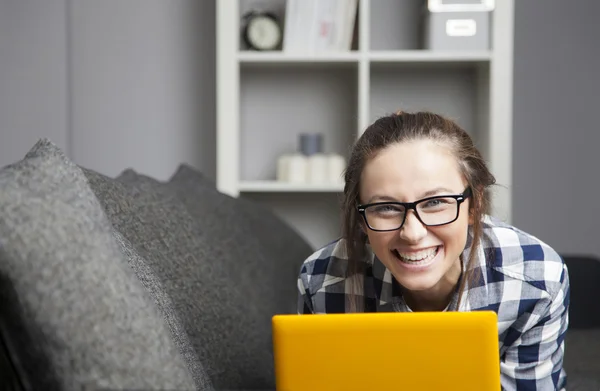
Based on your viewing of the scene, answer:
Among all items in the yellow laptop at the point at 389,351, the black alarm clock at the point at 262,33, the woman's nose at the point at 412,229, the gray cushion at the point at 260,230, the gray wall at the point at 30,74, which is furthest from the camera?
the gray wall at the point at 30,74

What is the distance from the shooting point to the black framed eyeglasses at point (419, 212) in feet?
4.05

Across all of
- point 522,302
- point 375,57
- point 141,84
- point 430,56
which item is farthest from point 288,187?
point 522,302

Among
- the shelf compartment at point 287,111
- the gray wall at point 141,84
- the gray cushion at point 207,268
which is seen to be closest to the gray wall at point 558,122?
the shelf compartment at point 287,111

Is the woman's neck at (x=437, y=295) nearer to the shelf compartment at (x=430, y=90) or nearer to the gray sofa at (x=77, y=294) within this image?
the gray sofa at (x=77, y=294)

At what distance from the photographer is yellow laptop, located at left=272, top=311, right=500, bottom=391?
94cm

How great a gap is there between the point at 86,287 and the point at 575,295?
1823 millimetres

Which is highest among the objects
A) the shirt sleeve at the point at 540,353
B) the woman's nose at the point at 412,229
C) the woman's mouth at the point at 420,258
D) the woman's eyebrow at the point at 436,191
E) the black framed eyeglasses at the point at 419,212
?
the woman's eyebrow at the point at 436,191

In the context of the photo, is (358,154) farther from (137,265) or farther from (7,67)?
(7,67)

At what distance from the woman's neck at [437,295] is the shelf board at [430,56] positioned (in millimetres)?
1205

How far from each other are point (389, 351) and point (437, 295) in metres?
0.50

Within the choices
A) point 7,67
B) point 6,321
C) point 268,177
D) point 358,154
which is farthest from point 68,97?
point 6,321

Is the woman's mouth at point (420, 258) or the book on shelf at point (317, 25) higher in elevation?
the book on shelf at point (317, 25)

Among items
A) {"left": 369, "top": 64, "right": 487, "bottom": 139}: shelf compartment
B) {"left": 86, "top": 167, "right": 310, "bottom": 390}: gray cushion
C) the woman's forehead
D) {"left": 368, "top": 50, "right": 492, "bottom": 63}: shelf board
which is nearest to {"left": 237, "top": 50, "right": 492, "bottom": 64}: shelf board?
{"left": 368, "top": 50, "right": 492, "bottom": 63}: shelf board

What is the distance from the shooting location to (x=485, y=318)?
3.06 ft
